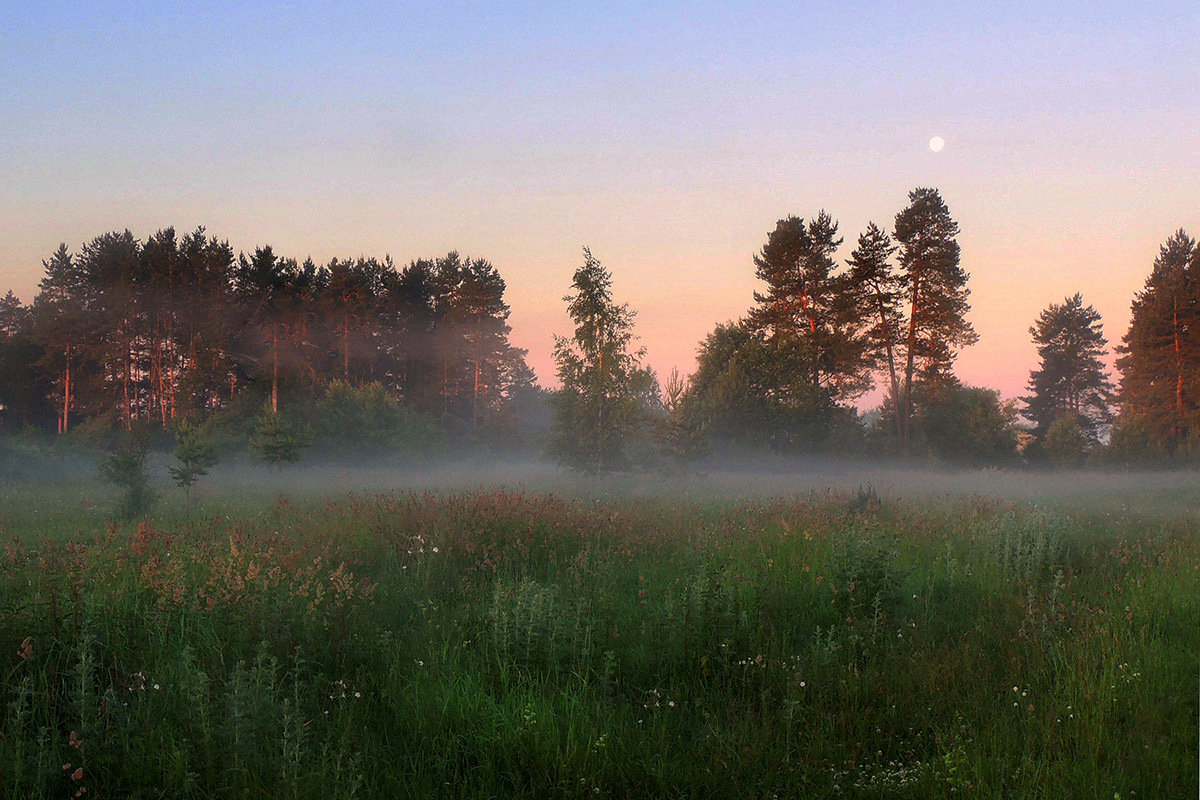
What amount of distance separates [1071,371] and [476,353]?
47.1 meters

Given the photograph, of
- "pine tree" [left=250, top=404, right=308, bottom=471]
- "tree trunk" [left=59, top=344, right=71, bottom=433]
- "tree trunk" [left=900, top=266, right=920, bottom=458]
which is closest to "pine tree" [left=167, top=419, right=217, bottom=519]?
"pine tree" [left=250, top=404, right=308, bottom=471]

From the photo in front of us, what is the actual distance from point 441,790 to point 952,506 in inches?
480

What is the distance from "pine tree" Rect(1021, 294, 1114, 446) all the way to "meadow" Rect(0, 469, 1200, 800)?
56.5m

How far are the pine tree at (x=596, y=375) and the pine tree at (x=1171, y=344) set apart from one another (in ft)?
105

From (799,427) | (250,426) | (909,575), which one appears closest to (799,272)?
(799,427)

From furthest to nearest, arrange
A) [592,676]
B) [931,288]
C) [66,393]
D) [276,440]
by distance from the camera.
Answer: [66,393] → [931,288] → [276,440] → [592,676]

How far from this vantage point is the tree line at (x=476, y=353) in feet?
115

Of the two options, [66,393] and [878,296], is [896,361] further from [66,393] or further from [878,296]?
[66,393]

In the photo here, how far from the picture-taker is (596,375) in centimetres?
2383

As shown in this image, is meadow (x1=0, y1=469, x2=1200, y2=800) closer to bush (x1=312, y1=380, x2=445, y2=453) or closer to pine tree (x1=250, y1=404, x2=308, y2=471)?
pine tree (x1=250, y1=404, x2=308, y2=471)

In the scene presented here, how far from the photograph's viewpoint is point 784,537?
8.73 m

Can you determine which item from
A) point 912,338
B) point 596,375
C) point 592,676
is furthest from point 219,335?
point 592,676

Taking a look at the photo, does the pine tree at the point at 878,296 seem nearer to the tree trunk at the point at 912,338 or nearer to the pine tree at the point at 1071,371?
the tree trunk at the point at 912,338

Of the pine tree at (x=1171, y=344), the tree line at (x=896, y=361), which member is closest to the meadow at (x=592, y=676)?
the tree line at (x=896, y=361)
